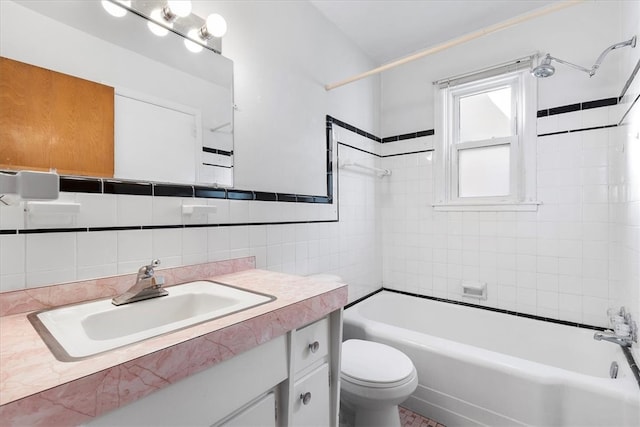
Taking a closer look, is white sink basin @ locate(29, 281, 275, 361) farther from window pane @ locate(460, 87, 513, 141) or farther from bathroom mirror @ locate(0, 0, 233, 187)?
window pane @ locate(460, 87, 513, 141)

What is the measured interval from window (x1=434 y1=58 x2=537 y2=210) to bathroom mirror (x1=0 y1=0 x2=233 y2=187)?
178cm

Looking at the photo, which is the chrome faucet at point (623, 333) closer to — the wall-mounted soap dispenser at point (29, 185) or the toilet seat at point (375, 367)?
the toilet seat at point (375, 367)

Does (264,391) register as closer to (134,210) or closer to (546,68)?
(134,210)

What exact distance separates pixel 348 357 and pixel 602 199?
1.83m

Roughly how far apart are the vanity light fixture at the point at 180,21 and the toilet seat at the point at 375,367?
5.45 feet

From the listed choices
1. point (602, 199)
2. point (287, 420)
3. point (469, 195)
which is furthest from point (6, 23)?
point (602, 199)

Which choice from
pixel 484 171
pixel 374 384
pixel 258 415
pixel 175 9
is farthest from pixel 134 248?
pixel 484 171

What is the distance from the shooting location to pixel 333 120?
218cm

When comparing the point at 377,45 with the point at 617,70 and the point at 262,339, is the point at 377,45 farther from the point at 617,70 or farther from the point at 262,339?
the point at 262,339

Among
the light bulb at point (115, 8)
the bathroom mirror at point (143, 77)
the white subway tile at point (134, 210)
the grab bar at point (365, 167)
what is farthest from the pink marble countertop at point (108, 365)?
the grab bar at point (365, 167)

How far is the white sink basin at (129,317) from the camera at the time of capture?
2.20ft

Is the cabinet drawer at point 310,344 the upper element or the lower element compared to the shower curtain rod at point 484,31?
lower

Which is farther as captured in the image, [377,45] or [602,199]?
[377,45]

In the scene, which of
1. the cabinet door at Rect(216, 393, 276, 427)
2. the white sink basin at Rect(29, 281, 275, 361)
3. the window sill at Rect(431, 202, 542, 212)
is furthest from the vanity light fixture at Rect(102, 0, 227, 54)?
the window sill at Rect(431, 202, 542, 212)
